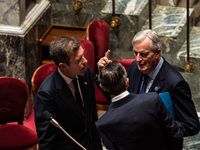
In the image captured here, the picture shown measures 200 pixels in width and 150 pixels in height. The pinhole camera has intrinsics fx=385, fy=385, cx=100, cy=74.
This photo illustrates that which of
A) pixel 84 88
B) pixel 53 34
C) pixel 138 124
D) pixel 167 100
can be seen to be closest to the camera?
pixel 138 124

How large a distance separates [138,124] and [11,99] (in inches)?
65.2

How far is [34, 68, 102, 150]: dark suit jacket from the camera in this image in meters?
2.23

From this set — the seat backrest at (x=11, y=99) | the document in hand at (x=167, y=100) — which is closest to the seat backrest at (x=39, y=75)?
the seat backrest at (x=11, y=99)

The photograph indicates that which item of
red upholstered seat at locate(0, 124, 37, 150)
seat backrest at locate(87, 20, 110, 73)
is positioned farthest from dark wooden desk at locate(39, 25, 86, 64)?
red upholstered seat at locate(0, 124, 37, 150)

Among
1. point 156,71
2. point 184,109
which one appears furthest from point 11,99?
point 184,109

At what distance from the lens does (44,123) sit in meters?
2.23

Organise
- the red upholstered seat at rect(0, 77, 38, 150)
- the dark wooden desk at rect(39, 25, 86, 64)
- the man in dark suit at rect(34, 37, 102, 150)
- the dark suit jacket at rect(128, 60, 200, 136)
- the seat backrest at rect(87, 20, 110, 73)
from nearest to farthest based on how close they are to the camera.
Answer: the dark suit jacket at rect(128, 60, 200, 136), the man in dark suit at rect(34, 37, 102, 150), the red upholstered seat at rect(0, 77, 38, 150), the seat backrest at rect(87, 20, 110, 73), the dark wooden desk at rect(39, 25, 86, 64)

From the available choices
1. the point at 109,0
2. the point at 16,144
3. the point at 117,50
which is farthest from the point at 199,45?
the point at 16,144

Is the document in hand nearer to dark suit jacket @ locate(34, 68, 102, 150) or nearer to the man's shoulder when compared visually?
the man's shoulder

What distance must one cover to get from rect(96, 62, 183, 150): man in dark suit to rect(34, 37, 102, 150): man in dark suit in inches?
17.0

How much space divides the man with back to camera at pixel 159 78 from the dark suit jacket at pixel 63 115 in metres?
0.26

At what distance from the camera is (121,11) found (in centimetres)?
463

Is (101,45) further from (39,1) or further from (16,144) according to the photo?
(16,144)

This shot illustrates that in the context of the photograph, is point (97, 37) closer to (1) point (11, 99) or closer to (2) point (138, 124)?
(1) point (11, 99)
